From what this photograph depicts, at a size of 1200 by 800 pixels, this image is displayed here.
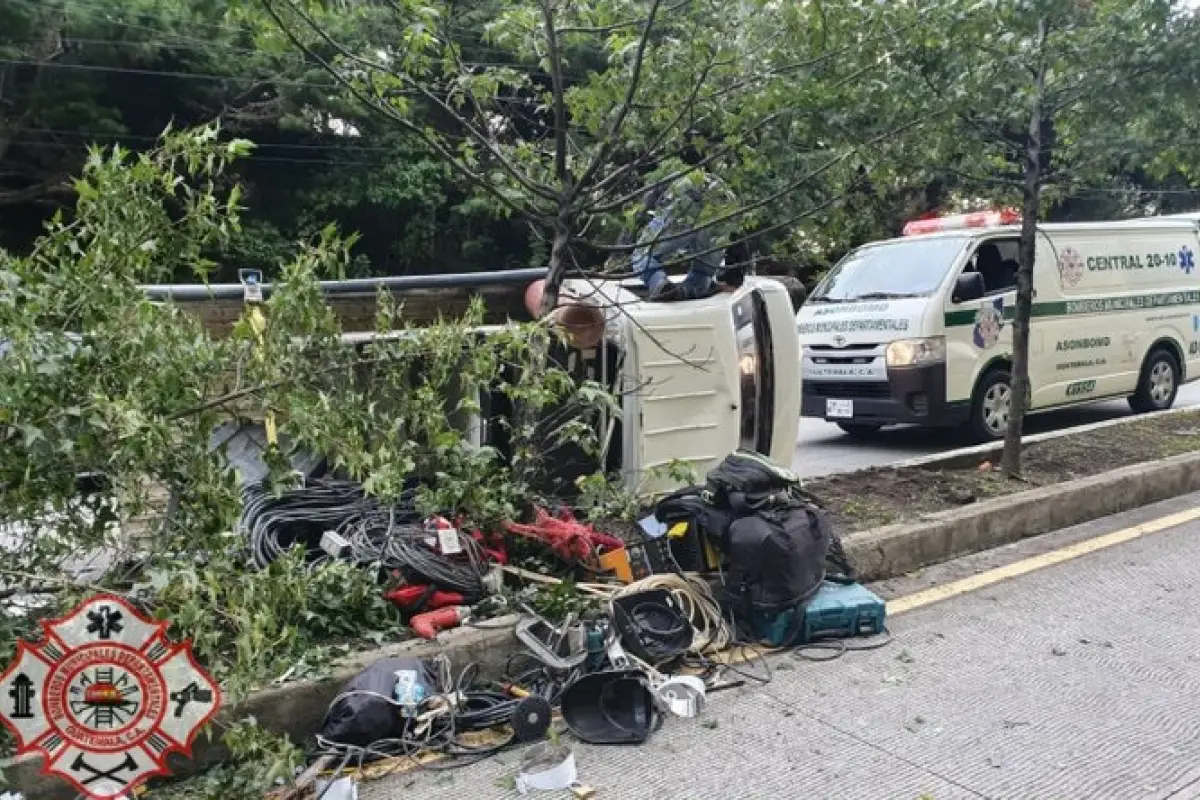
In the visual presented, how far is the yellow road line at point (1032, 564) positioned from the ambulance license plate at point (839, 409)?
3.32 m

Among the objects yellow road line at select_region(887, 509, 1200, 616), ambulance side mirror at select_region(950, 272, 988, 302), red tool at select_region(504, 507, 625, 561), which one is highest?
ambulance side mirror at select_region(950, 272, 988, 302)

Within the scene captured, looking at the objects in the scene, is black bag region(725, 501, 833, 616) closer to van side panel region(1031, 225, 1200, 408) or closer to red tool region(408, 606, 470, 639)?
red tool region(408, 606, 470, 639)

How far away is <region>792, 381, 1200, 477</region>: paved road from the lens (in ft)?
29.0

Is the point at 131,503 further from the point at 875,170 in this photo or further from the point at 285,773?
the point at 875,170

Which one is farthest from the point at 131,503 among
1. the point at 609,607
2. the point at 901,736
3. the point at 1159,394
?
the point at 1159,394

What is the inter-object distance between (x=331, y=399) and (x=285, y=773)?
1196 millimetres

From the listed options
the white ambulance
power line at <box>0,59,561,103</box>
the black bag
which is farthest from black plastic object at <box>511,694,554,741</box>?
power line at <box>0,59,561,103</box>

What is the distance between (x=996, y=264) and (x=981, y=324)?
0.80 meters

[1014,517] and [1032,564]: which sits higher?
[1014,517]

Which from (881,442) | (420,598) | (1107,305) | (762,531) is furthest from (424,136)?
(1107,305)

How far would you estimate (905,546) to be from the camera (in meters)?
5.23

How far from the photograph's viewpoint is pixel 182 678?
2574 millimetres

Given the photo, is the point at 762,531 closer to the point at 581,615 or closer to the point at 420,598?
the point at 581,615

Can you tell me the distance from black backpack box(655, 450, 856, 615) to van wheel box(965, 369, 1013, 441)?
5187mm
